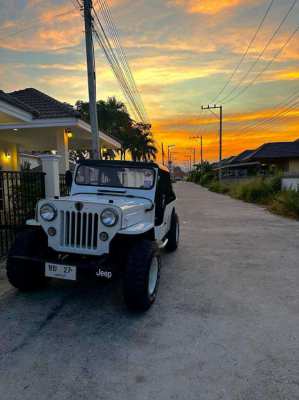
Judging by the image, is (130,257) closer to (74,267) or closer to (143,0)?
(74,267)

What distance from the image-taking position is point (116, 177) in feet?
17.6

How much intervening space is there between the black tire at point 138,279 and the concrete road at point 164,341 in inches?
6.6

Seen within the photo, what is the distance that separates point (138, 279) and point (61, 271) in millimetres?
946

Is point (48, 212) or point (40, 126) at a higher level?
point (40, 126)

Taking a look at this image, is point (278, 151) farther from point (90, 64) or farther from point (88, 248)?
point (88, 248)

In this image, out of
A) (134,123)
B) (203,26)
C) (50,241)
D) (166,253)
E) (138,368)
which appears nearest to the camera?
(138,368)

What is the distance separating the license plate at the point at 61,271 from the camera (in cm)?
367

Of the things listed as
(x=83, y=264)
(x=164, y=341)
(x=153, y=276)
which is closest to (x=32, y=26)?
(x=83, y=264)

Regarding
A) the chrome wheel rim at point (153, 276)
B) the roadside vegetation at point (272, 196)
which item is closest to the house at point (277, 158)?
the roadside vegetation at point (272, 196)

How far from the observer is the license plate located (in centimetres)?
367

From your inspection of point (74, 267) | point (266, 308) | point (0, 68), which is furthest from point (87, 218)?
point (0, 68)

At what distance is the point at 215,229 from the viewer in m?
9.59

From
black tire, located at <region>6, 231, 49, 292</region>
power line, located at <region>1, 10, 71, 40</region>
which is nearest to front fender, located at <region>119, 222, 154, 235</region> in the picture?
black tire, located at <region>6, 231, 49, 292</region>

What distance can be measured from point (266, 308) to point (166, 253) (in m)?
3.02
